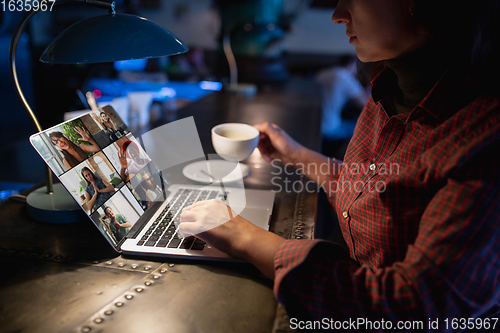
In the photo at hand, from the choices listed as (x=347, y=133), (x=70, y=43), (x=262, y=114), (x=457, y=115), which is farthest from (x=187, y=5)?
(x=457, y=115)

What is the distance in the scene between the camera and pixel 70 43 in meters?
0.72

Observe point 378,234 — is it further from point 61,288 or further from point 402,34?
point 61,288

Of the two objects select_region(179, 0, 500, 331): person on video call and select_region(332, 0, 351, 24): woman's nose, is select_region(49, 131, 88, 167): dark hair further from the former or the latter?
select_region(332, 0, 351, 24): woman's nose

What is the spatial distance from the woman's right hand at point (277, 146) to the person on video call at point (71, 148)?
0.59 m

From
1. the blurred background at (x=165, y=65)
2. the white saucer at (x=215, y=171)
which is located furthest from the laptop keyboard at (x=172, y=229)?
the blurred background at (x=165, y=65)

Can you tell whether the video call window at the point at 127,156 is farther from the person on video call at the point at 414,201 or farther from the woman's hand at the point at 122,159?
the person on video call at the point at 414,201

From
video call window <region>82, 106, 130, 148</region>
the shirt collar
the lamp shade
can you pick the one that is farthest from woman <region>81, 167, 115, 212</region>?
the shirt collar

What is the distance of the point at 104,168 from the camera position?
31.3 inches

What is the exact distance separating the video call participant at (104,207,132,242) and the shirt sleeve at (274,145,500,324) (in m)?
0.37

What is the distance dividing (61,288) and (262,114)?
1502 mm


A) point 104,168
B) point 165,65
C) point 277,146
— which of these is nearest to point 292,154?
point 277,146

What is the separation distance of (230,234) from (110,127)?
459 mm

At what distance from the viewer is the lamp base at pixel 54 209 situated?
0.81 metres

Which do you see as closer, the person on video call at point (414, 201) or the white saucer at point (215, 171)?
the person on video call at point (414, 201)
